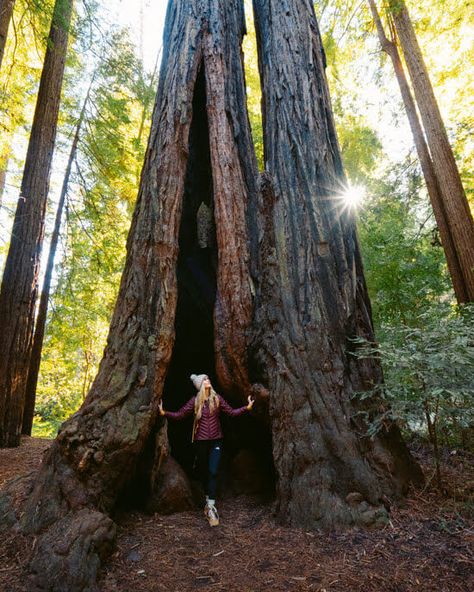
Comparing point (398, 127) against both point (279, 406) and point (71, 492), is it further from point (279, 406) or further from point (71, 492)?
point (71, 492)

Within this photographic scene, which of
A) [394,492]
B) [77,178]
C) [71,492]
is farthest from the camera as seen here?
[77,178]

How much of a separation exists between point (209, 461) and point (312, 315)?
1.86 m

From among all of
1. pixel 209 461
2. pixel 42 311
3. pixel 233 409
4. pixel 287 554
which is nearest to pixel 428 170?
pixel 233 409

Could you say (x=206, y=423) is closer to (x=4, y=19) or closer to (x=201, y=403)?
(x=201, y=403)

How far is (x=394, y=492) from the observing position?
121 inches

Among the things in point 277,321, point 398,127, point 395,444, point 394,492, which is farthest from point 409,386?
point 398,127

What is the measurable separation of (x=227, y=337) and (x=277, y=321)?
0.58 meters

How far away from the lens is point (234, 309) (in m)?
3.92

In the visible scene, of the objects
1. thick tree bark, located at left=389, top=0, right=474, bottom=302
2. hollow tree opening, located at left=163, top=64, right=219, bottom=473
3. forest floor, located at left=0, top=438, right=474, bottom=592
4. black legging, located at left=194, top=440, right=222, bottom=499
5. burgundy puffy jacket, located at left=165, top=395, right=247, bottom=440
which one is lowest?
forest floor, located at left=0, top=438, right=474, bottom=592

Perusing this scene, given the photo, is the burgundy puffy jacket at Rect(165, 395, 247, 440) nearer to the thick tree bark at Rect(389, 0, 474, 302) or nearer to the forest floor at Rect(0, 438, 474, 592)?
A: the forest floor at Rect(0, 438, 474, 592)

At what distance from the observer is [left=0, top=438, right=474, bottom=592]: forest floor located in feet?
7.28

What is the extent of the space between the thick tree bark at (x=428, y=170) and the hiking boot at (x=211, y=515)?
5033 millimetres

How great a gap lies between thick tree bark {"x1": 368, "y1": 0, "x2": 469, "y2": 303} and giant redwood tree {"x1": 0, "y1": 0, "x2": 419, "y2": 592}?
294cm

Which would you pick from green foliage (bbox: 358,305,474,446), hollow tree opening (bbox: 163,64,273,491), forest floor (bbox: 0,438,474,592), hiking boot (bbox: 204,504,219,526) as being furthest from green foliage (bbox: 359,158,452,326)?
hiking boot (bbox: 204,504,219,526)
